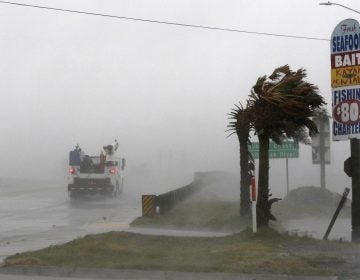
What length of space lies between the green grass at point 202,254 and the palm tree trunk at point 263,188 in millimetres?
910

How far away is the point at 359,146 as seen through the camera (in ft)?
51.8

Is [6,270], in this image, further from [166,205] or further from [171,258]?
[166,205]

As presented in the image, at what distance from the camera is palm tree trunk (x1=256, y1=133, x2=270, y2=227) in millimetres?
15531

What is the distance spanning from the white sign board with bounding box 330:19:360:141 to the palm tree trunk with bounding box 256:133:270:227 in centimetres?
175

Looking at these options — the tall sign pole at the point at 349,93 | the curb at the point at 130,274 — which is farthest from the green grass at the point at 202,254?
the tall sign pole at the point at 349,93

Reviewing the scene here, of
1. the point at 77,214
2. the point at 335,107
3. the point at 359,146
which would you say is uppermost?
the point at 335,107

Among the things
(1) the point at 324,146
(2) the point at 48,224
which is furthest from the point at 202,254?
(1) the point at 324,146

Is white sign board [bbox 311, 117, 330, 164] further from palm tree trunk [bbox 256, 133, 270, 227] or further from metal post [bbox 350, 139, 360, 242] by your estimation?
palm tree trunk [bbox 256, 133, 270, 227]

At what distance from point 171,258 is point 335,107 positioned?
251 inches

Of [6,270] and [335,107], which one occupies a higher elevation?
[335,107]

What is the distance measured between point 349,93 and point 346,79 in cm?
35

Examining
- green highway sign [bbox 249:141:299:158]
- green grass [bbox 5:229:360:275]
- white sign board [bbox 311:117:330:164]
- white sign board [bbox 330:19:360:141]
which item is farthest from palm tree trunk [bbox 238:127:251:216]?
white sign board [bbox 311:117:330:164]

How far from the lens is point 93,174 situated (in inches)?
1563

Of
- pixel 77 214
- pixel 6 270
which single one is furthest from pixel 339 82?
pixel 77 214
